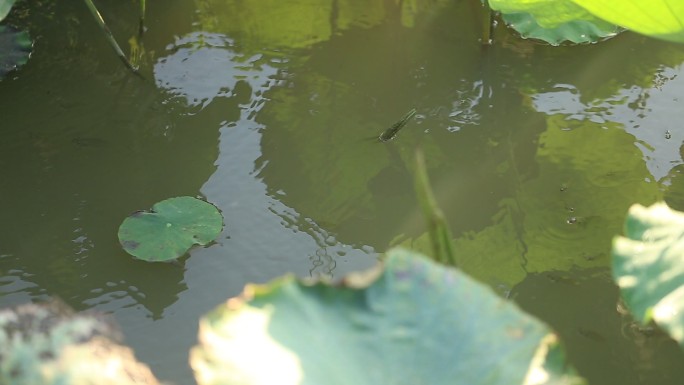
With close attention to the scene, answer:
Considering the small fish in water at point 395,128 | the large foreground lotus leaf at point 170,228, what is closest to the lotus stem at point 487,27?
the small fish in water at point 395,128

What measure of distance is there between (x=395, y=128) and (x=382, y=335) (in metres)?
1.02

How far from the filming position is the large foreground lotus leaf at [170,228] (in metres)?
1.48

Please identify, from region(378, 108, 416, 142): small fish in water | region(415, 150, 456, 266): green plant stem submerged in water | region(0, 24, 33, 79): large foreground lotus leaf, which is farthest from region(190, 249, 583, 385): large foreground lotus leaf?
region(0, 24, 33, 79): large foreground lotus leaf

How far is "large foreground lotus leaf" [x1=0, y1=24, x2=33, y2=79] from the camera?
6.31 feet

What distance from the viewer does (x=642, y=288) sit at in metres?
1.08

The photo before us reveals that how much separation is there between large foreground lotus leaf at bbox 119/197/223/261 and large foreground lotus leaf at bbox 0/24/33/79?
672mm

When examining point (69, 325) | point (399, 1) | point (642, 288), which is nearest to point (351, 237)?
point (642, 288)

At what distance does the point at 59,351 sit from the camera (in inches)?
33.7

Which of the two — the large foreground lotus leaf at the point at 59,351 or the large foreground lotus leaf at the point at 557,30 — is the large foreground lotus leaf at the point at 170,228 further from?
the large foreground lotus leaf at the point at 557,30

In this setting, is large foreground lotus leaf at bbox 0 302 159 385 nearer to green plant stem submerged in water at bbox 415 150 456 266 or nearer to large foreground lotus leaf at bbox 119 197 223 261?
green plant stem submerged in water at bbox 415 150 456 266

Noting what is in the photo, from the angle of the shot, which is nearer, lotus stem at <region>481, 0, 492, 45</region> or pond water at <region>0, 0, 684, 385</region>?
pond water at <region>0, 0, 684, 385</region>

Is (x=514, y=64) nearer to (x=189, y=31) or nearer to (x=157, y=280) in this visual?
(x=189, y=31)

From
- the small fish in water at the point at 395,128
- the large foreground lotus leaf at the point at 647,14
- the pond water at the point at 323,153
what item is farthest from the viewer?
the small fish in water at the point at 395,128

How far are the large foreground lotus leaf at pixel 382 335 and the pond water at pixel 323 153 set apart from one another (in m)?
0.58
